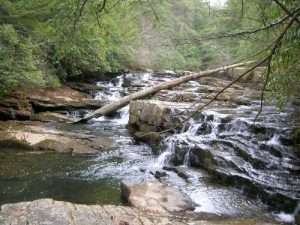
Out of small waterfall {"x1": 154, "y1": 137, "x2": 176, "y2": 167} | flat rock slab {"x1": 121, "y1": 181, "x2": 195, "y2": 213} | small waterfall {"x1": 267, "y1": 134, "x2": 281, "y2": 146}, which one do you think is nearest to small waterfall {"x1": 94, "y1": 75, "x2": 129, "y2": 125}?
small waterfall {"x1": 154, "y1": 137, "x2": 176, "y2": 167}

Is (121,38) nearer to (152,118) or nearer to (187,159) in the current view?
(152,118)

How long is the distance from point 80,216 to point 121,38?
12.7 metres

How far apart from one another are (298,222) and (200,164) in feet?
9.29

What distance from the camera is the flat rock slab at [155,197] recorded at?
5398 millimetres

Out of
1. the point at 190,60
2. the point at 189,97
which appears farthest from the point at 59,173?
the point at 190,60

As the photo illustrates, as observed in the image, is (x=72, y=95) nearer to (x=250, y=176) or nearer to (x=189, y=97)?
(x=189, y=97)

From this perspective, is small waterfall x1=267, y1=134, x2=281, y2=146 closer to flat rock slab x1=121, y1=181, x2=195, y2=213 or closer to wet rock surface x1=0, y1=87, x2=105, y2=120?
flat rock slab x1=121, y1=181, x2=195, y2=213

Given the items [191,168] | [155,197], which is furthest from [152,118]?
[155,197]

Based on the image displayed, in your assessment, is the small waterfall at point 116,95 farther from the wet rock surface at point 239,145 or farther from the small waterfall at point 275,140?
the small waterfall at point 275,140

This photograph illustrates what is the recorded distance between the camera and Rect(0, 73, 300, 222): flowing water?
605 cm

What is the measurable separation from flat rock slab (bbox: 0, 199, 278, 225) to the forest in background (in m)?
1.92

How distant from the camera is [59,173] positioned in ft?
25.2

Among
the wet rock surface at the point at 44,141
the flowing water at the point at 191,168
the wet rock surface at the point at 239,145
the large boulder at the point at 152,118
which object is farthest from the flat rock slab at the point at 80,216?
the large boulder at the point at 152,118

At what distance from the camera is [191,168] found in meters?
7.79
